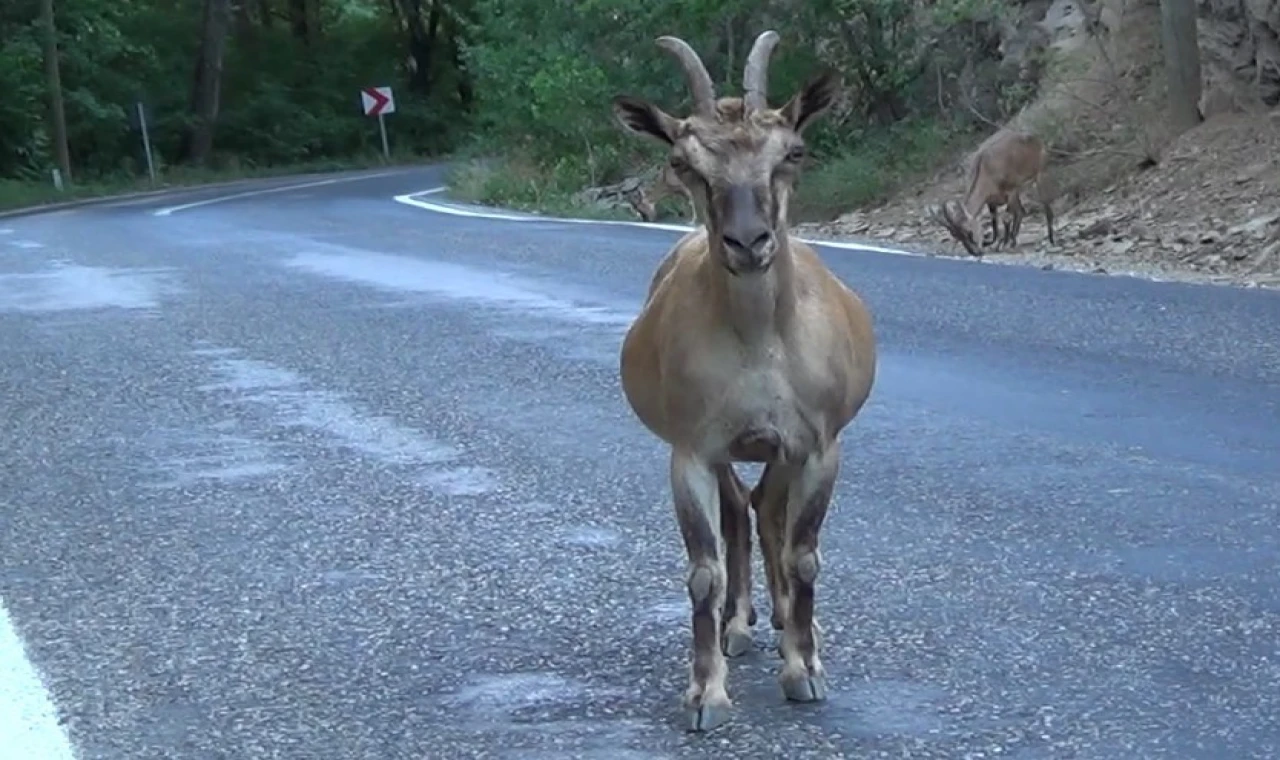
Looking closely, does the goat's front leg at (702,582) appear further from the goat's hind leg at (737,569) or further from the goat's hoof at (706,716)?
the goat's hind leg at (737,569)

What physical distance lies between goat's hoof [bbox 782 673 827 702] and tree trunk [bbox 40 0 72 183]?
50.0 m

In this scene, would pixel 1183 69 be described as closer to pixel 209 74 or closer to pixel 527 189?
pixel 527 189

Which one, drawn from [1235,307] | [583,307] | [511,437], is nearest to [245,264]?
[583,307]

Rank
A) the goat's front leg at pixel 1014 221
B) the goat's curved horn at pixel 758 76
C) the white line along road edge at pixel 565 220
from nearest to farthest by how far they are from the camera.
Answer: the goat's curved horn at pixel 758 76
the white line along road edge at pixel 565 220
the goat's front leg at pixel 1014 221

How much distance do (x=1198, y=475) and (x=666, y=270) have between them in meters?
3.22

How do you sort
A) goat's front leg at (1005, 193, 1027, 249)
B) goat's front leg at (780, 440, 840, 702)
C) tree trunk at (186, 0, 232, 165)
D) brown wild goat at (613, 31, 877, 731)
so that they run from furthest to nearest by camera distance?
1. tree trunk at (186, 0, 232, 165)
2. goat's front leg at (1005, 193, 1027, 249)
3. goat's front leg at (780, 440, 840, 702)
4. brown wild goat at (613, 31, 877, 731)

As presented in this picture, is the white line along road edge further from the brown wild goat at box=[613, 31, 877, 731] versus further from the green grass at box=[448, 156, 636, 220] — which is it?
the brown wild goat at box=[613, 31, 877, 731]

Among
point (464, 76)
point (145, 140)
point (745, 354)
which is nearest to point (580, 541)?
point (745, 354)

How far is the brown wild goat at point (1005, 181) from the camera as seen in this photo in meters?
22.4

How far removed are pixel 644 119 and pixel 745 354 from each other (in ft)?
1.98

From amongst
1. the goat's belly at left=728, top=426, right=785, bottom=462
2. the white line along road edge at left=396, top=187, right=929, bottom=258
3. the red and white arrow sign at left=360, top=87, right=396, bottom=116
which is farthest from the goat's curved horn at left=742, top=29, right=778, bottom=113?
the red and white arrow sign at left=360, top=87, right=396, bottom=116

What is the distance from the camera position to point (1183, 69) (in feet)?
78.2

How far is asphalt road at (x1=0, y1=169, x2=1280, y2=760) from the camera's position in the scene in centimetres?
576

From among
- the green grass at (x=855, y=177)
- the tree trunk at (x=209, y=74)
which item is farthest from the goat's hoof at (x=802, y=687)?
the tree trunk at (x=209, y=74)
